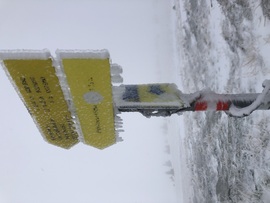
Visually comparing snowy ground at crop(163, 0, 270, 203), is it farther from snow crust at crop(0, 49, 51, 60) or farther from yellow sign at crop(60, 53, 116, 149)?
snow crust at crop(0, 49, 51, 60)

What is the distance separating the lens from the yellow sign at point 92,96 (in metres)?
1.17

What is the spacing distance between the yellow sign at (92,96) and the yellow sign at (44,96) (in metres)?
0.05

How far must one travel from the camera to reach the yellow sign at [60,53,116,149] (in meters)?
1.17

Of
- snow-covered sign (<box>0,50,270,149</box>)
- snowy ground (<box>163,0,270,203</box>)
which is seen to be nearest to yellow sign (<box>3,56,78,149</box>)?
snow-covered sign (<box>0,50,270,149</box>)

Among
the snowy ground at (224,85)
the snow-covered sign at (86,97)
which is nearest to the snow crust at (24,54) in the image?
the snow-covered sign at (86,97)

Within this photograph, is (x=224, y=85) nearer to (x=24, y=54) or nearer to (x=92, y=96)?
(x=92, y=96)

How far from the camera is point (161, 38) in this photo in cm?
557

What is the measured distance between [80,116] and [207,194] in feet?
9.82

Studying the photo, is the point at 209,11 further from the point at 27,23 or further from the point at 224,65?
the point at 27,23

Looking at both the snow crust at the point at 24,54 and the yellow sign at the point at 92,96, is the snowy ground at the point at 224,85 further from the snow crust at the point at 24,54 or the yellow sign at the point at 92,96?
the snow crust at the point at 24,54

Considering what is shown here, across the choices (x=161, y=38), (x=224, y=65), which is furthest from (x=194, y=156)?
(x=161, y=38)

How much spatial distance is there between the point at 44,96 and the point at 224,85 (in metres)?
2.24

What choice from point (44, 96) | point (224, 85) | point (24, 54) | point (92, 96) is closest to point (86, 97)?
point (92, 96)

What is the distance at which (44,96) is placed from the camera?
50.8 inches
